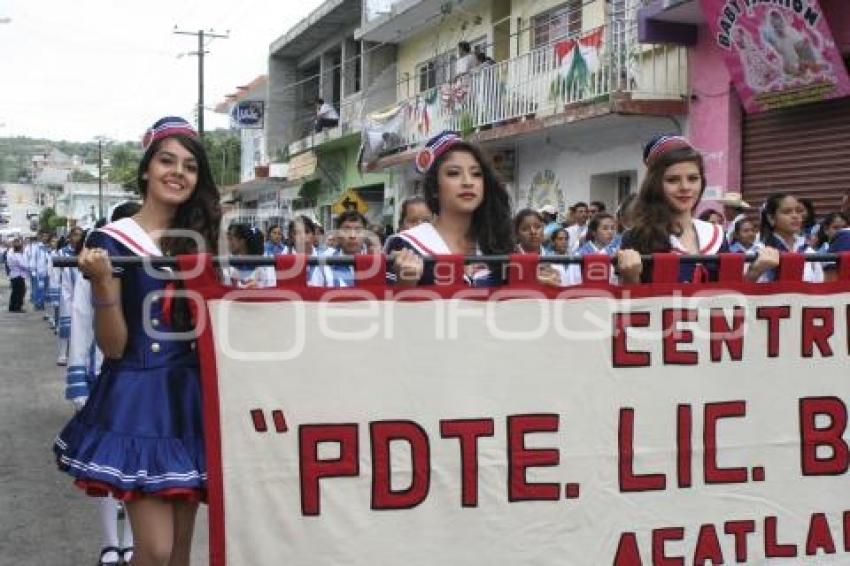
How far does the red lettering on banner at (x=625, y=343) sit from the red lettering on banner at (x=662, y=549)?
1.75ft

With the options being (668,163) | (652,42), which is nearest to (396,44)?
(652,42)

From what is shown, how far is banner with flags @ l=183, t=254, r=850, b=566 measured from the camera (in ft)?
10.1

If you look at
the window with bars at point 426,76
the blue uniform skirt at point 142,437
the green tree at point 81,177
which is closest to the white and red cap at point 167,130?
the blue uniform skirt at point 142,437

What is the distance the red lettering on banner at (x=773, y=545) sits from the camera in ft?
11.0

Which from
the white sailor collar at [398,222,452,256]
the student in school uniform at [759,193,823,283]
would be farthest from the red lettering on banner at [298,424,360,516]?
the student in school uniform at [759,193,823,283]

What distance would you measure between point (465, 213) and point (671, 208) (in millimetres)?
784

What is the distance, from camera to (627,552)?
3.24 metres

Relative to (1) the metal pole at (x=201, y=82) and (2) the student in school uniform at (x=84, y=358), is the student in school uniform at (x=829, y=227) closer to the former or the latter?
(2) the student in school uniform at (x=84, y=358)

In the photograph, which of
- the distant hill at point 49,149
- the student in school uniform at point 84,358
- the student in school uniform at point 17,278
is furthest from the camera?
the distant hill at point 49,149

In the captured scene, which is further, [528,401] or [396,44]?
[396,44]

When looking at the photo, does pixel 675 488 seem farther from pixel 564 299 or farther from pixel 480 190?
pixel 480 190

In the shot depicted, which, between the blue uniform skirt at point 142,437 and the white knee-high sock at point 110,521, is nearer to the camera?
the blue uniform skirt at point 142,437

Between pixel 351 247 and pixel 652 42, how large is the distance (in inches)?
234

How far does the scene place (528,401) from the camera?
3.21 meters
